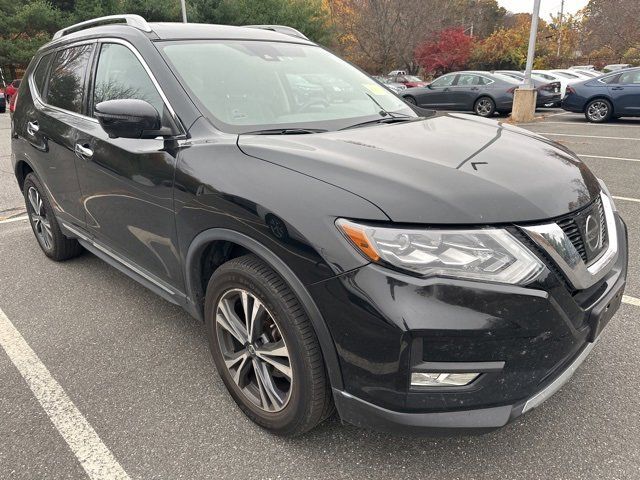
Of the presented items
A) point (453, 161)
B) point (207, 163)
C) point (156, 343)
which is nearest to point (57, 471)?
point (156, 343)

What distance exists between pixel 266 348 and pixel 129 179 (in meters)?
1.21

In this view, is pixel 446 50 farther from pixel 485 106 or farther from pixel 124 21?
pixel 124 21

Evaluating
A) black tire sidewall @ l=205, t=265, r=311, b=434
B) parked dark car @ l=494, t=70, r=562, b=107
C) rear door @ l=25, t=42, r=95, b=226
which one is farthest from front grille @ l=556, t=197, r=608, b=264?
parked dark car @ l=494, t=70, r=562, b=107

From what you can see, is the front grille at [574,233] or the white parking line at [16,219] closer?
the front grille at [574,233]

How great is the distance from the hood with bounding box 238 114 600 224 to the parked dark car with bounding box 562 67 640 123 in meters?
12.4

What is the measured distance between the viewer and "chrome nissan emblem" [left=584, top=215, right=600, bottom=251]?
1.88 m

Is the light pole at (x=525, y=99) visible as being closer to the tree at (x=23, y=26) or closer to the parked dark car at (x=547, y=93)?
the parked dark car at (x=547, y=93)

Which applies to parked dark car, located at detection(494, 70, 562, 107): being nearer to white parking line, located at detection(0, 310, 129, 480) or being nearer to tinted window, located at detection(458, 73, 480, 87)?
tinted window, located at detection(458, 73, 480, 87)

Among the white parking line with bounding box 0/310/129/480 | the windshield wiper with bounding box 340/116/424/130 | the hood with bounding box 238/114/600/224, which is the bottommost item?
the white parking line with bounding box 0/310/129/480

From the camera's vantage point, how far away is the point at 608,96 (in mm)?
12672

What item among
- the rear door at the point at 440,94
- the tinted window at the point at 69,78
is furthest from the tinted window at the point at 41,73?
the rear door at the point at 440,94

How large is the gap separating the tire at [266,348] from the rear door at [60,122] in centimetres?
166

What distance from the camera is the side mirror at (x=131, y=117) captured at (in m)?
2.20

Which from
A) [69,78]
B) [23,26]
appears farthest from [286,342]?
[23,26]
